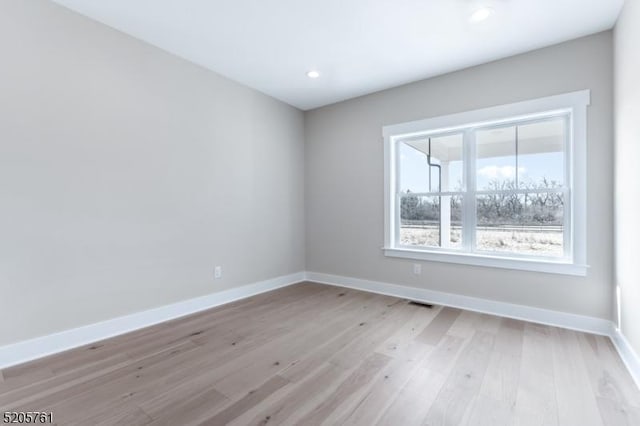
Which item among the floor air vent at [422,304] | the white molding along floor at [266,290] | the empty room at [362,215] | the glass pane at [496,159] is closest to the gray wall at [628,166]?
the empty room at [362,215]

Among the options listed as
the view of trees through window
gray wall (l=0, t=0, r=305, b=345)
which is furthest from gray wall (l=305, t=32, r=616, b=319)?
gray wall (l=0, t=0, r=305, b=345)

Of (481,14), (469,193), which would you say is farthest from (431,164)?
(481,14)

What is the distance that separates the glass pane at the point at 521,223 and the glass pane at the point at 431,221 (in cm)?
25

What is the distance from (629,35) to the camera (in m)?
2.13

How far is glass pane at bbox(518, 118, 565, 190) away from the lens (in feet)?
9.57

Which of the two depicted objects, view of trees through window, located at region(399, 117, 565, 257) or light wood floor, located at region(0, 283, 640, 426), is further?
view of trees through window, located at region(399, 117, 565, 257)

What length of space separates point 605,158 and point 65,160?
14.7 feet

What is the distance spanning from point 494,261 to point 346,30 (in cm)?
269

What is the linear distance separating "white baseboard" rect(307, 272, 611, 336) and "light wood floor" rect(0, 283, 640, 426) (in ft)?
0.41

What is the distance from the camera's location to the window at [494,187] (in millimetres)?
2828

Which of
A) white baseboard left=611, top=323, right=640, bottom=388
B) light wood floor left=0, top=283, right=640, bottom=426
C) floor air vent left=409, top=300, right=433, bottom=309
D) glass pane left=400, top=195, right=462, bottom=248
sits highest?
glass pane left=400, top=195, right=462, bottom=248

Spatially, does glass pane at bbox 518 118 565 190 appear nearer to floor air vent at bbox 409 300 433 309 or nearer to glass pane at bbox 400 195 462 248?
A: glass pane at bbox 400 195 462 248

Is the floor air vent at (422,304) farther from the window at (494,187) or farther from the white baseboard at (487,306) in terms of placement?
the window at (494,187)

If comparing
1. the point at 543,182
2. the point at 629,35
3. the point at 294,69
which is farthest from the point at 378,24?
the point at 543,182
